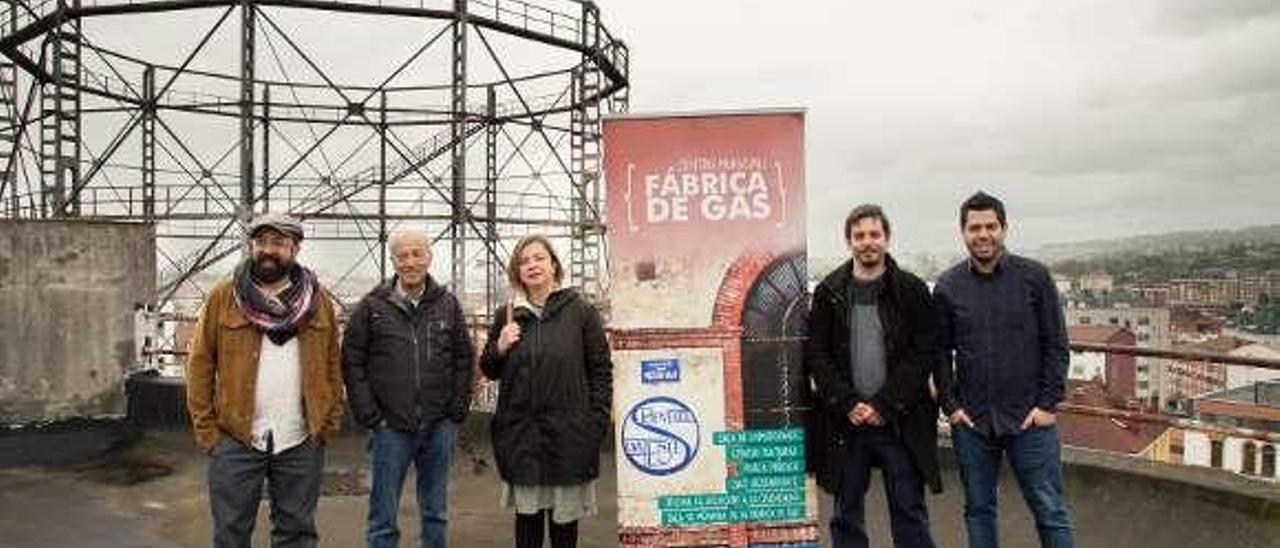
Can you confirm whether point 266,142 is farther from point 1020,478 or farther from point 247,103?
point 1020,478

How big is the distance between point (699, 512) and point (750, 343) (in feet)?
2.49

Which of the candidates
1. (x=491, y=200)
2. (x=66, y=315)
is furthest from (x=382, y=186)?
(x=66, y=315)

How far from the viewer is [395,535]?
4.68 meters

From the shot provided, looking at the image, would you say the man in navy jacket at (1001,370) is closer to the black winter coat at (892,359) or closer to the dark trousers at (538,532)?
the black winter coat at (892,359)

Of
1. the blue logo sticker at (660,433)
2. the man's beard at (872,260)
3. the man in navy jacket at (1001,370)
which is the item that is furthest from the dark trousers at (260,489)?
the man in navy jacket at (1001,370)

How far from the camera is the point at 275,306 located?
409 centimetres

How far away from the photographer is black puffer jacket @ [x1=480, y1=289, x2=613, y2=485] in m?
4.28

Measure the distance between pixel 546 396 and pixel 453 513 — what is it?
2.47 meters

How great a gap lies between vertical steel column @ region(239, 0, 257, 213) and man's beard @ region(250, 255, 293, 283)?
1510 centimetres

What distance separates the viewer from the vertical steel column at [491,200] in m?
22.1

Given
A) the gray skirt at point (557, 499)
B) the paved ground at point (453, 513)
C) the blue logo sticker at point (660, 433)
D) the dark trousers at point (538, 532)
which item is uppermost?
the blue logo sticker at point (660, 433)

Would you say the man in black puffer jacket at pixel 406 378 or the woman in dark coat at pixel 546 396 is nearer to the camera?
the woman in dark coat at pixel 546 396

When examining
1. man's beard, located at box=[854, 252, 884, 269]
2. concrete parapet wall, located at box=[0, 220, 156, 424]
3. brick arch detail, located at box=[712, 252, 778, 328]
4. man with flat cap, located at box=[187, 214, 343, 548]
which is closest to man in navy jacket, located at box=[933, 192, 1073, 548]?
man's beard, located at box=[854, 252, 884, 269]

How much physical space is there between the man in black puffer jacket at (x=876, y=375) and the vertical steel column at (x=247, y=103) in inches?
623
